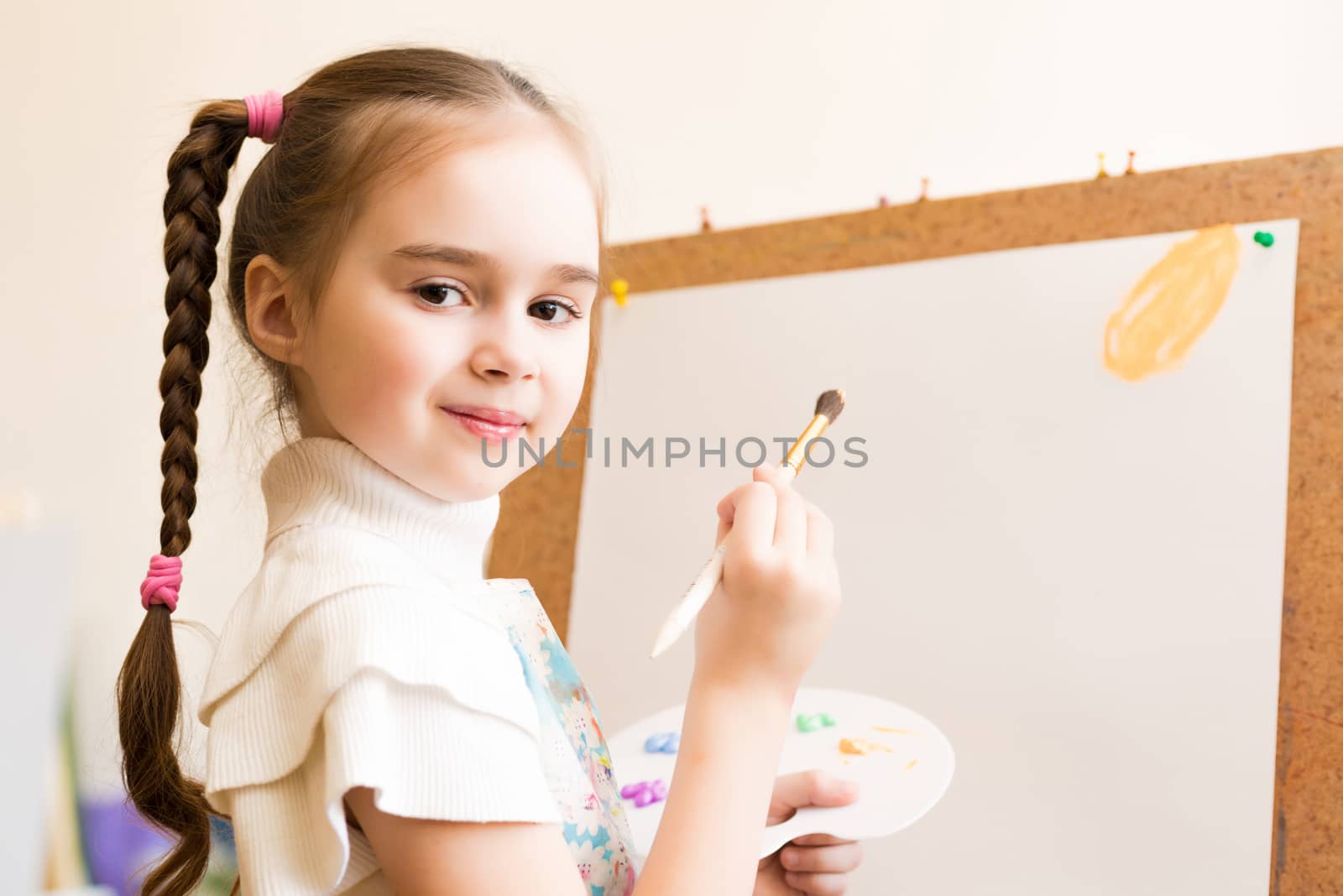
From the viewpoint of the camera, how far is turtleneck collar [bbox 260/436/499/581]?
A: 0.60m

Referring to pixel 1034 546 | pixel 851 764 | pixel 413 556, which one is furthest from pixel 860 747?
pixel 413 556

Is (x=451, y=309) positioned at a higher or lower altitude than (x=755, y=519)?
higher

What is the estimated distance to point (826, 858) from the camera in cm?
80

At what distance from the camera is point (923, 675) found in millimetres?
1033

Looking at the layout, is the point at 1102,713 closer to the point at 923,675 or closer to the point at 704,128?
the point at 923,675

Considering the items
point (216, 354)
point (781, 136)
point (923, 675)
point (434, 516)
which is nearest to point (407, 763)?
point (434, 516)

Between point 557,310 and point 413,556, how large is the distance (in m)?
0.16

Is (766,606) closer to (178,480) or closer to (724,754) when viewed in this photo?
(724,754)

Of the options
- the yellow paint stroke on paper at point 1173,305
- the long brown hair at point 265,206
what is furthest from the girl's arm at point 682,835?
the yellow paint stroke on paper at point 1173,305

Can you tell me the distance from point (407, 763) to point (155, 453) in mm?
1360

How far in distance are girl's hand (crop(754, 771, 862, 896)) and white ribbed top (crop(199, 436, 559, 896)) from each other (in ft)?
1.07

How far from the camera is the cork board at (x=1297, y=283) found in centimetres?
86

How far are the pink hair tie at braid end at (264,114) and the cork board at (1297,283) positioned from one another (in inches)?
13.5

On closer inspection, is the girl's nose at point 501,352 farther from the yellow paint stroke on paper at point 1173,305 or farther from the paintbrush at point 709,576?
the yellow paint stroke on paper at point 1173,305
